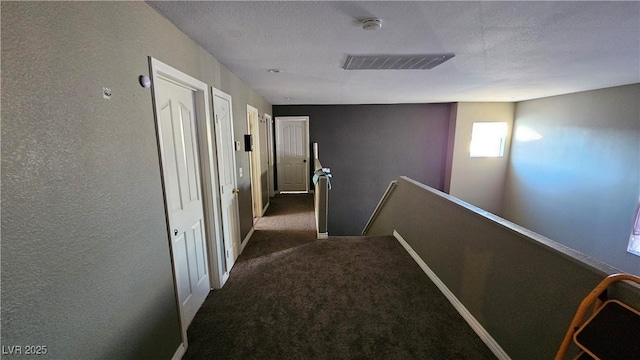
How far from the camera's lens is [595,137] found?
163 inches

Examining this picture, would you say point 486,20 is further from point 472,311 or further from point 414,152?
point 414,152

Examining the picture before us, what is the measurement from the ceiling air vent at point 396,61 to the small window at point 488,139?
451cm

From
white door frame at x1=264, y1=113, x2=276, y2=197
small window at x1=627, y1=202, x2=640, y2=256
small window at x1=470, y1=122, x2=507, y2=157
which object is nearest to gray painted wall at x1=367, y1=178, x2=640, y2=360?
small window at x1=627, y1=202, x2=640, y2=256

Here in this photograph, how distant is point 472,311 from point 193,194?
254 cm

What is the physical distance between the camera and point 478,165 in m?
6.29

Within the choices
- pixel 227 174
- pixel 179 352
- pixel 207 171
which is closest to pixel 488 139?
pixel 227 174

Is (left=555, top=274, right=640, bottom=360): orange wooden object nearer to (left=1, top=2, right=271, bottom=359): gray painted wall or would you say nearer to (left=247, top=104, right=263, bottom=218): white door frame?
(left=1, top=2, right=271, bottom=359): gray painted wall

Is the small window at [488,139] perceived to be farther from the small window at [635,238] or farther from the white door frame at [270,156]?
the white door frame at [270,156]

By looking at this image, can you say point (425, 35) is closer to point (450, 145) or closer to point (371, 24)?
point (371, 24)

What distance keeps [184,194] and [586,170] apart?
6.23m

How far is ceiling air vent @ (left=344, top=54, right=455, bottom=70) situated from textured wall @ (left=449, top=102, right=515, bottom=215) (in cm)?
421

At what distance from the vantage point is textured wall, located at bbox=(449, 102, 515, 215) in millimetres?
6008

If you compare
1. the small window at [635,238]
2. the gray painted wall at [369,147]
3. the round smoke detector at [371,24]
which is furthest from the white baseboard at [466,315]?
the gray painted wall at [369,147]

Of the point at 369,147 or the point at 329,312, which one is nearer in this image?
the point at 329,312
